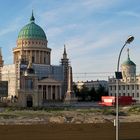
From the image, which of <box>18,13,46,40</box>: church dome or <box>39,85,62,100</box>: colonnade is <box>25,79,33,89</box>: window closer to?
<box>39,85,62,100</box>: colonnade

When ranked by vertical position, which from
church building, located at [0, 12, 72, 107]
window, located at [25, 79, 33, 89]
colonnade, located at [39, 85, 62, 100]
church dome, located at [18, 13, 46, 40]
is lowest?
colonnade, located at [39, 85, 62, 100]

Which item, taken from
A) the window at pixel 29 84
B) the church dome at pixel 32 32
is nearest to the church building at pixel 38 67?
the church dome at pixel 32 32

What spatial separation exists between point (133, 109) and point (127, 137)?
47.6 metres

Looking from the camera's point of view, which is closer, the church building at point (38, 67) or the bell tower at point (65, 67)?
the church building at point (38, 67)

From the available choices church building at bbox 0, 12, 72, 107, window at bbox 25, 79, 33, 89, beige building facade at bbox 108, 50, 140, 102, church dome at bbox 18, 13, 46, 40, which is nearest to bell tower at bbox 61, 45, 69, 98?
church building at bbox 0, 12, 72, 107

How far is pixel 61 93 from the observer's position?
416 ft

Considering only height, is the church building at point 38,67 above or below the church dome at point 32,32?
Result: below

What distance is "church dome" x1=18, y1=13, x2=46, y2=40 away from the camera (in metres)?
131

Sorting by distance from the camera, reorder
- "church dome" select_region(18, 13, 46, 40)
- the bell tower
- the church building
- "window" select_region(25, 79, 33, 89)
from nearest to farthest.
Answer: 1. "window" select_region(25, 79, 33, 89)
2. the church building
3. the bell tower
4. "church dome" select_region(18, 13, 46, 40)

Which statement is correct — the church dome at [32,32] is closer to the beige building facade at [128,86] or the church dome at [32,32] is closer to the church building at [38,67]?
the church building at [38,67]

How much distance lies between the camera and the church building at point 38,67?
121 m

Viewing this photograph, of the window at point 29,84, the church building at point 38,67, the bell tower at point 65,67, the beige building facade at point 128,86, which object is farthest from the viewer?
the beige building facade at point 128,86

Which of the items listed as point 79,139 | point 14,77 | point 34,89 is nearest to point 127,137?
point 79,139

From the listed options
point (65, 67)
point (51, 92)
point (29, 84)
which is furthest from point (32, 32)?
point (29, 84)
